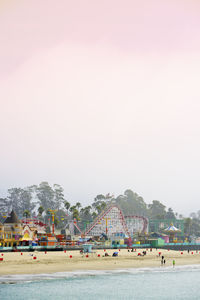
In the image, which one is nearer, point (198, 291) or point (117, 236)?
point (198, 291)

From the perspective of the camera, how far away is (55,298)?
36.7 m

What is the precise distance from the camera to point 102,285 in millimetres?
43531

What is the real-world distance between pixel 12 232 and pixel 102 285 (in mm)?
69305

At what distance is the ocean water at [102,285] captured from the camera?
38.3 m

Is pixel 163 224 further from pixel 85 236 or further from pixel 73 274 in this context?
pixel 73 274

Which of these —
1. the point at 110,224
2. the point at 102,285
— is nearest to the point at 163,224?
the point at 110,224

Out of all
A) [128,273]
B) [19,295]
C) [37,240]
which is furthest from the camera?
[37,240]

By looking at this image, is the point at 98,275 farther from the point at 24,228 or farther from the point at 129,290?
the point at 24,228

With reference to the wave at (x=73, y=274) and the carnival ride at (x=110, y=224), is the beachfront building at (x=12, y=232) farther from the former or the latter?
the wave at (x=73, y=274)

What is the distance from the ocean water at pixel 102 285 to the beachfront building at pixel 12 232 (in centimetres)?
5678

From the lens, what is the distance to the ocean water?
38.3m

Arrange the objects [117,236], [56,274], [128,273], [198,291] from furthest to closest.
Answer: [117,236] → [128,273] → [56,274] → [198,291]

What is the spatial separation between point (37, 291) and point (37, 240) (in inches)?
2754

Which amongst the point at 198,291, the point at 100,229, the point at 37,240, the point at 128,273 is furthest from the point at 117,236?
the point at 198,291
